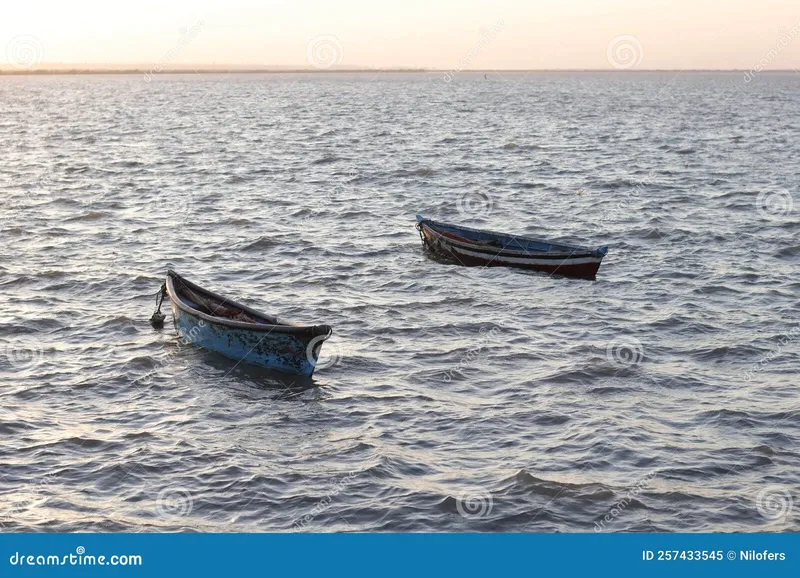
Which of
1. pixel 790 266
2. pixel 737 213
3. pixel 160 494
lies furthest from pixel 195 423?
pixel 737 213

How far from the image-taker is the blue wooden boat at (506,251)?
3175cm

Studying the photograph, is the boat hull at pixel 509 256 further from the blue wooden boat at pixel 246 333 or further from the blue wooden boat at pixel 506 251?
the blue wooden boat at pixel 246 333

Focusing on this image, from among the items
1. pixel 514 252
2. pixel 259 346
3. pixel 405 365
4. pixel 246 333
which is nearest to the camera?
pixel 259 346

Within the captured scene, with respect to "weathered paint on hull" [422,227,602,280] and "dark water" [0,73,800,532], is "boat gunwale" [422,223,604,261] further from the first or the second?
"dark water" [0,73,800,532]

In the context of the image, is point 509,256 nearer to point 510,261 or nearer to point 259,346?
point 510,261

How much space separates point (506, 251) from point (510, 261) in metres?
0.38

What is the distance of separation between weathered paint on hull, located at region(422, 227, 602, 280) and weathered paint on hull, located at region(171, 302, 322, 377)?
12.2 m

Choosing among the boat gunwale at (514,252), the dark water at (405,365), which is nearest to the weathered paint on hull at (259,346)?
the dark water at (405,365)

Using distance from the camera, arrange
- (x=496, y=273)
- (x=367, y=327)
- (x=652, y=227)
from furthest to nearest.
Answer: (x=652, y=227)
(x=496, y=273)
(x=367, y=327)

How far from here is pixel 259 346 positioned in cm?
2305

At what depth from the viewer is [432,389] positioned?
22344mm

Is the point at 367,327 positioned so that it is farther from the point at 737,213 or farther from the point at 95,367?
the point at 737,213

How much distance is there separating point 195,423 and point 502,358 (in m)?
8.18

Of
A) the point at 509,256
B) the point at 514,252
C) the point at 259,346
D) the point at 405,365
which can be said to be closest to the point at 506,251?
the point at 509,256
